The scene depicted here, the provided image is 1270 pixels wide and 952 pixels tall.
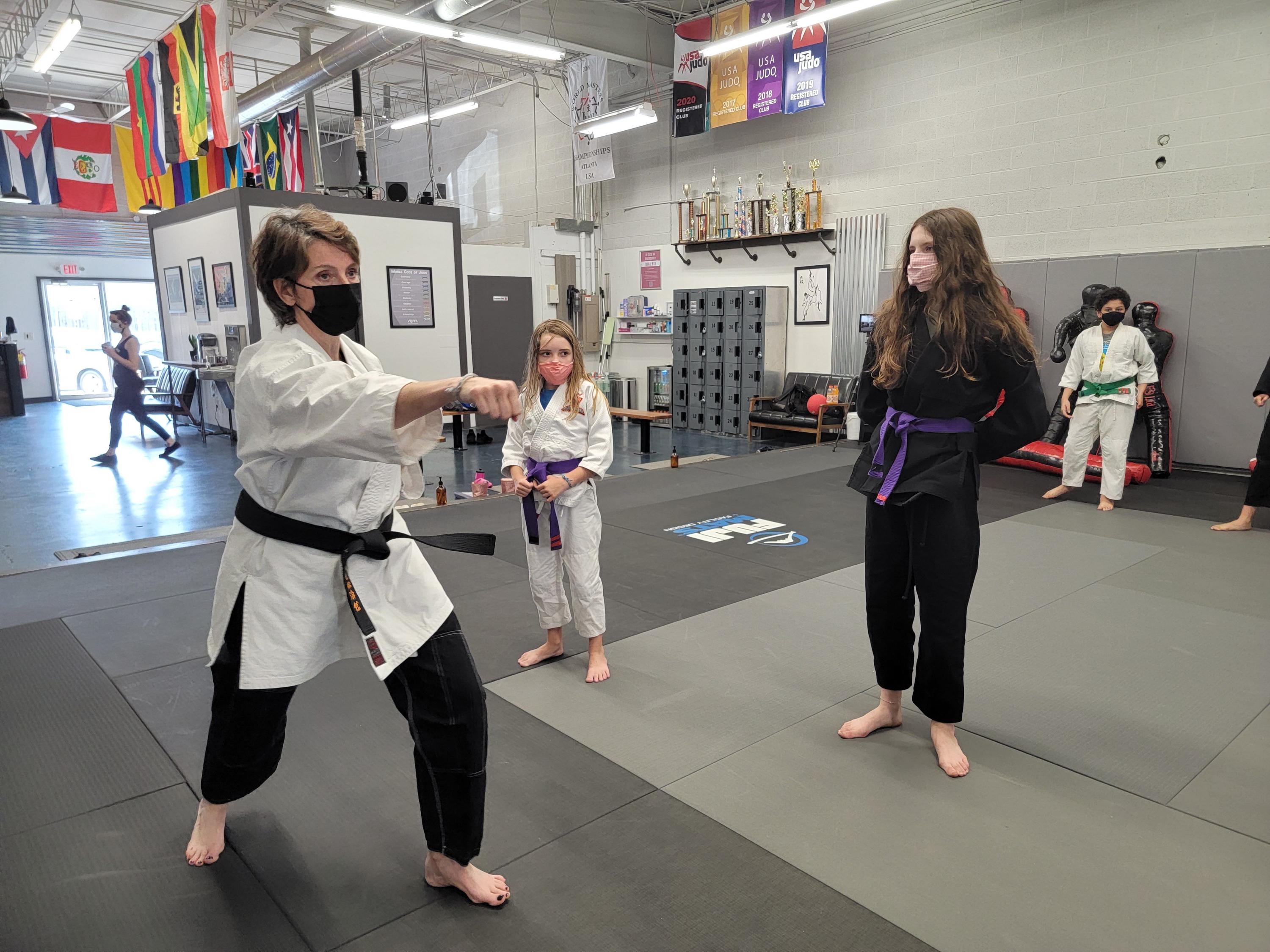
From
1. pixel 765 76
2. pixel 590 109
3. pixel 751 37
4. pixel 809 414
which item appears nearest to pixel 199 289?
pixel 590 109

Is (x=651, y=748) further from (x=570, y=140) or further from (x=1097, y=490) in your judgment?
(x=570, y=140)

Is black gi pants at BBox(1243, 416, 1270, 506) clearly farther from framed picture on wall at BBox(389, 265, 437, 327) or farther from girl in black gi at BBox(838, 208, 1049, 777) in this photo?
framed picture on wall at BBox(389, 265, 437, 327)

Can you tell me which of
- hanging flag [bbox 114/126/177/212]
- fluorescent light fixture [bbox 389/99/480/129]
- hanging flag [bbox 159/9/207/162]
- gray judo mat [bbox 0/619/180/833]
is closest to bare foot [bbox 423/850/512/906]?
gray judo mat [bbox 0/619/180/833]

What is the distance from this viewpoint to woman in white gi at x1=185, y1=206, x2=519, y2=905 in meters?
1.58

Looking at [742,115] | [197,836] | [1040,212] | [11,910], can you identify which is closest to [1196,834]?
[197,836]

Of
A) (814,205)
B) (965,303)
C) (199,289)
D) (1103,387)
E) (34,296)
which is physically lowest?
(1103,387)

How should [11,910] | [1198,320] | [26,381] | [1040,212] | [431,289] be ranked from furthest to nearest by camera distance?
[26,381]
[431,289]
[1040,212]
[1198,320]
[11,910]

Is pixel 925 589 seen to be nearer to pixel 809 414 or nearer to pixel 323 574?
pixel 323 574

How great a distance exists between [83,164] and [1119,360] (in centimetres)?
1271

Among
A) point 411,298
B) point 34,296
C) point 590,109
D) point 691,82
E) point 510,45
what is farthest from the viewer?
point 34,296

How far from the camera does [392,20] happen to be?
746 centimetres

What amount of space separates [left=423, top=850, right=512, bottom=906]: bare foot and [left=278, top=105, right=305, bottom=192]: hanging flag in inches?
384

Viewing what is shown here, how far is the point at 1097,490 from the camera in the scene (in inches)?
261

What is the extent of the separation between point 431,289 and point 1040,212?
644cm
